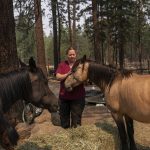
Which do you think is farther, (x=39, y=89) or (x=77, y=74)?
(x=77, y=74)

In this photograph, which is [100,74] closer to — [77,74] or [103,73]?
[103,73]

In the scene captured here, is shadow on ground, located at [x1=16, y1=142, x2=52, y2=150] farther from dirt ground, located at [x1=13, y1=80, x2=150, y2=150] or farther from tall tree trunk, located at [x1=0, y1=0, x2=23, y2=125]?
tall tree trunk, located at [x1=0, y1=0, x2=23, y2=125]

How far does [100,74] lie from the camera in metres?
6.72

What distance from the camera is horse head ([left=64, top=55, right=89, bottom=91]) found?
667cm

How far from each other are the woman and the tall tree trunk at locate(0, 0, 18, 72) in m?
0.96

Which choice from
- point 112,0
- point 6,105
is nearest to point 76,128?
point 6,105

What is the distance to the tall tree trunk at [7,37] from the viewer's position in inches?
280

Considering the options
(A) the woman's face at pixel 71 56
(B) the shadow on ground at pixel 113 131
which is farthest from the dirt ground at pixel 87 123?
(A) the woman's face at pixel 71 56

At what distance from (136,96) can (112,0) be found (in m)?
28.1

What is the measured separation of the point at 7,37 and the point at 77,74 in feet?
5.24

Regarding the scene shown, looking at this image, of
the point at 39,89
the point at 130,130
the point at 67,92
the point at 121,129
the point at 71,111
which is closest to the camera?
the point at 39,89

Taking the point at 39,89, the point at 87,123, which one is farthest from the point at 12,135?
the point at 87,123

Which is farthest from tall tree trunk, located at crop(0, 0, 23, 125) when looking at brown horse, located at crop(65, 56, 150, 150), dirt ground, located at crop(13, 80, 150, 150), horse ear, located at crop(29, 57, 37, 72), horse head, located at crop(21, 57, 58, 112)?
horse ear, located at crop(29, 57, 37, 72)

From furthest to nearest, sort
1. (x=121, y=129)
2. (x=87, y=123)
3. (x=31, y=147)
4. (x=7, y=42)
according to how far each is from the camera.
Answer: (x=87, y=123) < (x=7, y=42) < (x=121, y=129) < (x=31, y=147)
